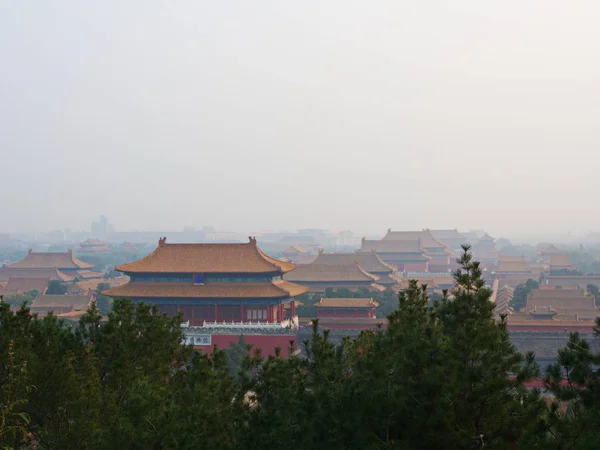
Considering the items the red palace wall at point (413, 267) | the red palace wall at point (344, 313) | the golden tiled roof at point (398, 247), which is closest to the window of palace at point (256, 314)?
the red palace wall at point (344, 313)

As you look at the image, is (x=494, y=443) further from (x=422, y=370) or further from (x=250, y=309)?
(x=250, y=309)

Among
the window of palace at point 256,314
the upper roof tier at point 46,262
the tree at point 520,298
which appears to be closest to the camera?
the window of palace at point 256,314

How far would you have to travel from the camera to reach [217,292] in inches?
1414

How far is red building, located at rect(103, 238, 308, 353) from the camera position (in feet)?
116

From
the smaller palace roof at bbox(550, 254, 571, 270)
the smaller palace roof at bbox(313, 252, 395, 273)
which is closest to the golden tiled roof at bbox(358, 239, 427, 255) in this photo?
the smaller palace roof at bbox(550, 254, 571, 270)

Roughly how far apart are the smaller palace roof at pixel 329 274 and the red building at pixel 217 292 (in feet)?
56.2

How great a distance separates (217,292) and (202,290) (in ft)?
2.21

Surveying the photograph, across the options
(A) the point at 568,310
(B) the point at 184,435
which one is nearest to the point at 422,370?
(B) the point at 184,435

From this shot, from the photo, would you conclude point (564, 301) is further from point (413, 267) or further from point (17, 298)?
point (413, 267)

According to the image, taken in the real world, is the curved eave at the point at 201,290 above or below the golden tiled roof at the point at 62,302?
above

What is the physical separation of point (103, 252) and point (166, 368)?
5355 inches

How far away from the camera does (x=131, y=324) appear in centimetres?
1379

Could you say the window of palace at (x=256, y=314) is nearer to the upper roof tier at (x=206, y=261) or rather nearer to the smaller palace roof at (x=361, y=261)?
the upper roof tier at (x=206, y=261)

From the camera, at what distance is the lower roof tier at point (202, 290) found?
3569 cm
